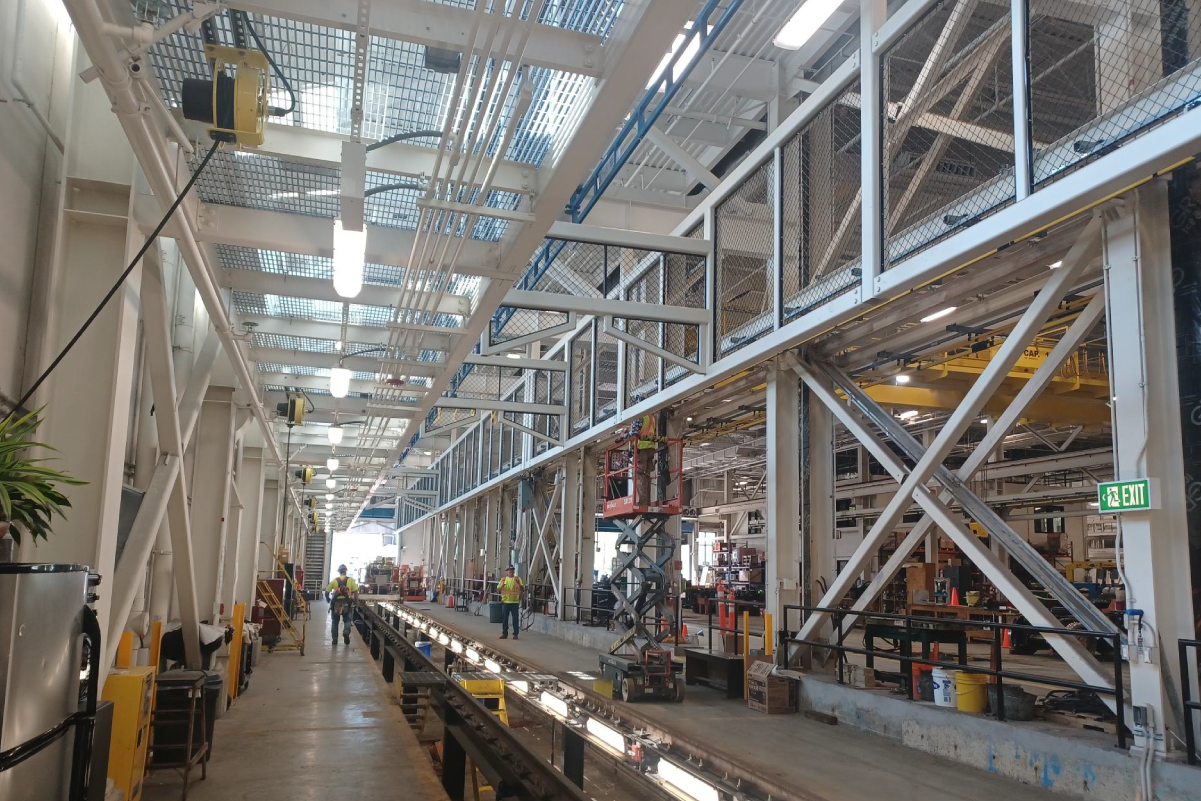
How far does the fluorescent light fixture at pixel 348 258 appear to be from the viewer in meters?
6.95

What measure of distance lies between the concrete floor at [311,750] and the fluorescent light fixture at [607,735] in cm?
A: 192

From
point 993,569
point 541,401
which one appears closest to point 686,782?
point 993,569

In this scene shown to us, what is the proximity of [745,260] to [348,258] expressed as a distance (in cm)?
809

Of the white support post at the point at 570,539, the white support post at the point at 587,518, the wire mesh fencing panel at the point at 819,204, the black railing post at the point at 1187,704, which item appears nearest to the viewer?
the black railing post at the point at 1187,704

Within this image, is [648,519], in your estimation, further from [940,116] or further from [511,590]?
[511,590]

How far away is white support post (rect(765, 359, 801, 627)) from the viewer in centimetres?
1152

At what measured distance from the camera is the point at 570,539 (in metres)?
20.6

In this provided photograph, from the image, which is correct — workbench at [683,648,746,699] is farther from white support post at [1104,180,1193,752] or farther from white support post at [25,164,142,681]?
white support post at [25,164,142,681]

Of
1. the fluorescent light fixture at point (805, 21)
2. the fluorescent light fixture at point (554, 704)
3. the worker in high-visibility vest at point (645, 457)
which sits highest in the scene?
the fluorescent light fixture at point (805, 21)

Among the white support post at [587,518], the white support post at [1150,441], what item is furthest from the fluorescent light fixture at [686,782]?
the white support post at [587,518]

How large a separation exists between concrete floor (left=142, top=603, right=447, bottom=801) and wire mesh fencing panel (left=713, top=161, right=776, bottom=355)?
22.9ft

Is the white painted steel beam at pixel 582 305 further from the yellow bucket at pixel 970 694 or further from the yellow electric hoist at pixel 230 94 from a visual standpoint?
the yellow electric hoist at pixel 230 94

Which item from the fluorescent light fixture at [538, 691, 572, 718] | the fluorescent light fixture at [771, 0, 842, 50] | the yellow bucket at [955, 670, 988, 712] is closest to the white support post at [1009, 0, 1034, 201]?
the fluorescent light fixture at [771, 0, 842, 50]

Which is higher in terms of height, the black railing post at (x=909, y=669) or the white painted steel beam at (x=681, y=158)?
the white painted steel beam at (x=681, y=158)
